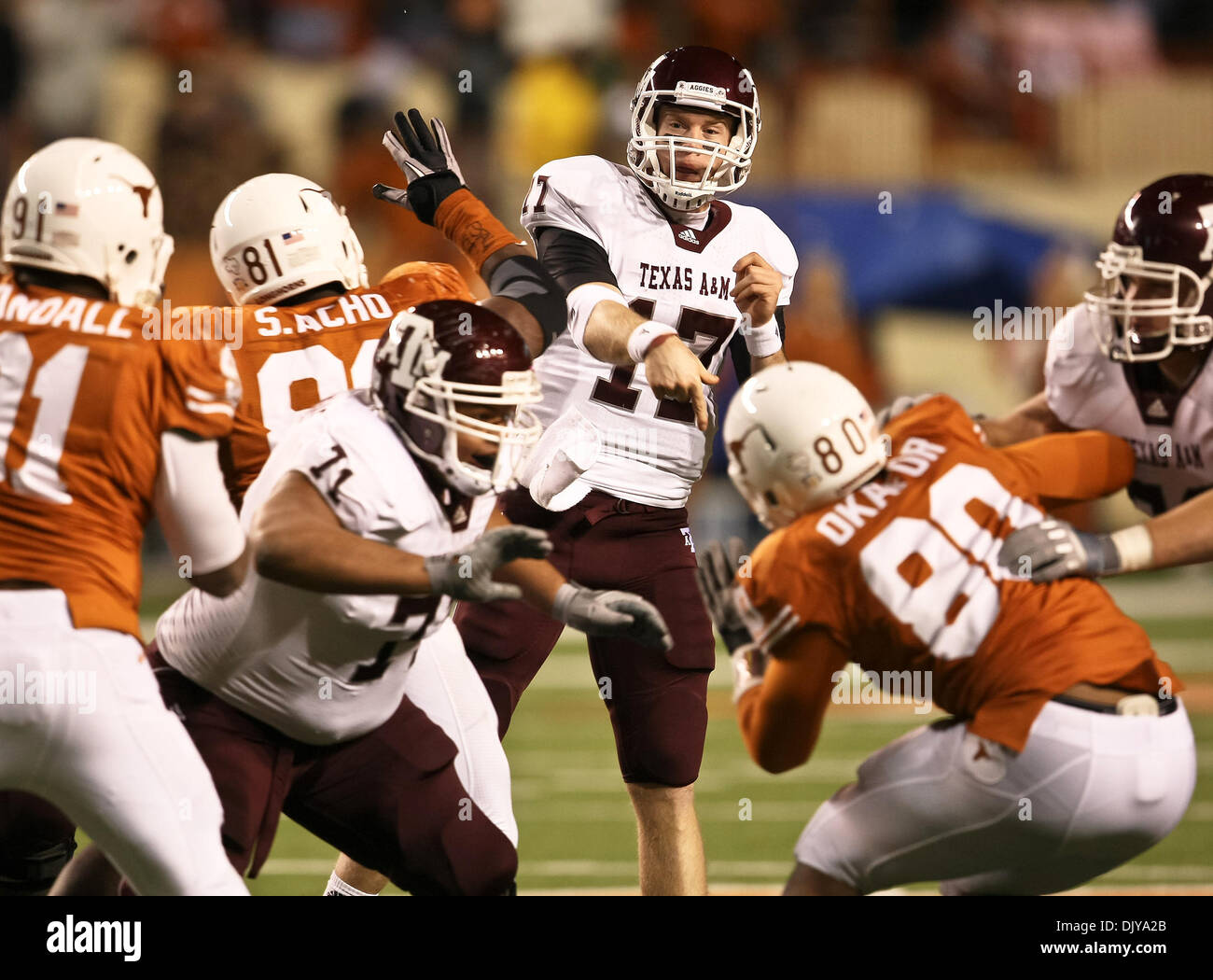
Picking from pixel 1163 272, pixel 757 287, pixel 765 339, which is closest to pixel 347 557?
pixel 757 287

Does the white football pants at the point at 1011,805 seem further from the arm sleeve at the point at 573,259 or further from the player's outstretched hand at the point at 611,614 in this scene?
the arm sleeve at the point at 573,259

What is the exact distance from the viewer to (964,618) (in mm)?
3166

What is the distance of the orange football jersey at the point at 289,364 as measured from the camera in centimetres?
377

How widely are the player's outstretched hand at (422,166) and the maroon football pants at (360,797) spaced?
145cm

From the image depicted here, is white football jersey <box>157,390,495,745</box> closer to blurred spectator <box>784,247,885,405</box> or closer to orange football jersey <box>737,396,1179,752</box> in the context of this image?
orange football jersey <box>737,396,1179,752</box>

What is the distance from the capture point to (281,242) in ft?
13.1

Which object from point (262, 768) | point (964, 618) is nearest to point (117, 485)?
point (262, 768)

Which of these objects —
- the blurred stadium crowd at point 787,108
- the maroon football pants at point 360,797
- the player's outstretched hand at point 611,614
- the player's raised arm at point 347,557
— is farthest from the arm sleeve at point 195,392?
the blurred stadium crowd at point 787,108

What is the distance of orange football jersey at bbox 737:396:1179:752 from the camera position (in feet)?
10.3

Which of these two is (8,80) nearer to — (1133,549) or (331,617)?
(331,617)

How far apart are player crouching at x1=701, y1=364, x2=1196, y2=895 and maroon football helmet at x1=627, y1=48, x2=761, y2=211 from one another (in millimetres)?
1024

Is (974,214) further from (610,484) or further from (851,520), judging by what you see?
(851,520)

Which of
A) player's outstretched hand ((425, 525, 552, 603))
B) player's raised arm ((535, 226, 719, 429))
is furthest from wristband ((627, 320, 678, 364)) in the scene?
player's outstretched hand ((425, 525, 552, 603))
